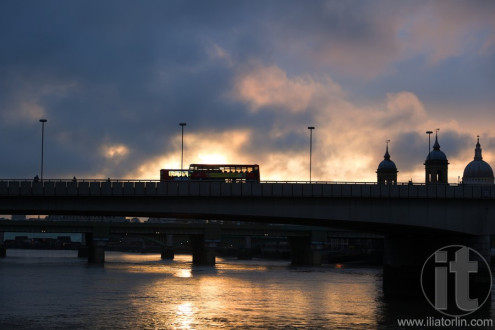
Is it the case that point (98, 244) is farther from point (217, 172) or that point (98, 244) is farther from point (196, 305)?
point (196, 305)

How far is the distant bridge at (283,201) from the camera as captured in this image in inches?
3098

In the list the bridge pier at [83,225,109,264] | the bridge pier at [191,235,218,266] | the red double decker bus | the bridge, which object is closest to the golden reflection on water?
the bridge

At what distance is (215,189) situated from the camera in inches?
3088

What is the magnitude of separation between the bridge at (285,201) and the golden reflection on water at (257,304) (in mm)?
8761

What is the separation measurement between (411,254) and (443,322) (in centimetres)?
4028

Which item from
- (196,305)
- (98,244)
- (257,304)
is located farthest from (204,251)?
(196,305)

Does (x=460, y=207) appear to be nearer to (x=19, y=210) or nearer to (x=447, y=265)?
(x=447, y=265)

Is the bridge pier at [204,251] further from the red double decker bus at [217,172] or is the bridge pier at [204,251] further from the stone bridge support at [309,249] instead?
the red double decker bus at [217,172]

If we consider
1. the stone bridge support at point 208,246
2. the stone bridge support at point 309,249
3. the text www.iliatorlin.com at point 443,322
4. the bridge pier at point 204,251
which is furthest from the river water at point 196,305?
the stone bridge support at point 309,249

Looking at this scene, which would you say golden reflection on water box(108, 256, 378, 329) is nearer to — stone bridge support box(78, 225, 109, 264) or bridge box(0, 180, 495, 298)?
bridge box(0, 180, 495, 298)

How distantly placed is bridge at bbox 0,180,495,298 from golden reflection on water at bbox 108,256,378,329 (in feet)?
28.7


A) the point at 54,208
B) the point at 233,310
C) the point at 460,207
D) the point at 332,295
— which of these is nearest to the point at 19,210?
the point at 54,208

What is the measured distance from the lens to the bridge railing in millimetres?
78438

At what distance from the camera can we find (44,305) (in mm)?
66938
